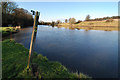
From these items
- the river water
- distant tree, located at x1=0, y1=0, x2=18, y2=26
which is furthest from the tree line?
the river water

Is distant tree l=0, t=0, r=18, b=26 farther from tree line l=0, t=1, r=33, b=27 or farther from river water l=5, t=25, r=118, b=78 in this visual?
river water l=5, t=25, r=118, b=78

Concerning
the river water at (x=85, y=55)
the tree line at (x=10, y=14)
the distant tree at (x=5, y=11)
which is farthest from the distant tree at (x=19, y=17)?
the river water at (x=85, y=55)

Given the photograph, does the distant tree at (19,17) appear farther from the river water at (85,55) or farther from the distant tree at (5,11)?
the river water at (85,55)

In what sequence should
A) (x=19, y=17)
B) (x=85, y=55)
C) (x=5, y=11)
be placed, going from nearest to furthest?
(x=85, y=55) < (x=5, y=11) < (x=19, y=17)

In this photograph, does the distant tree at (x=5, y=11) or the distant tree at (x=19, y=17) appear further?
the distant tree at (x=19, y=17)

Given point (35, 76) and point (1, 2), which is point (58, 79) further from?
point (1, 2)

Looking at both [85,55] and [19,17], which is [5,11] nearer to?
[19,17]

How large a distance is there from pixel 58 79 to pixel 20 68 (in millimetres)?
2951

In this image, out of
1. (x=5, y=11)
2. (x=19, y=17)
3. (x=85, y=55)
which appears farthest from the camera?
(x=19, y=17)

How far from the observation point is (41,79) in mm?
3768

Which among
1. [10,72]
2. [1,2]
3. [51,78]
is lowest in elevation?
[51,78]

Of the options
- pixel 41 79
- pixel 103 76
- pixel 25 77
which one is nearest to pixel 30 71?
pixel 25 77

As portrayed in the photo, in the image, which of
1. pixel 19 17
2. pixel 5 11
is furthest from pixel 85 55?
pixel 19 17

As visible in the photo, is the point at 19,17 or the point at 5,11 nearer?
the point at 5,11
